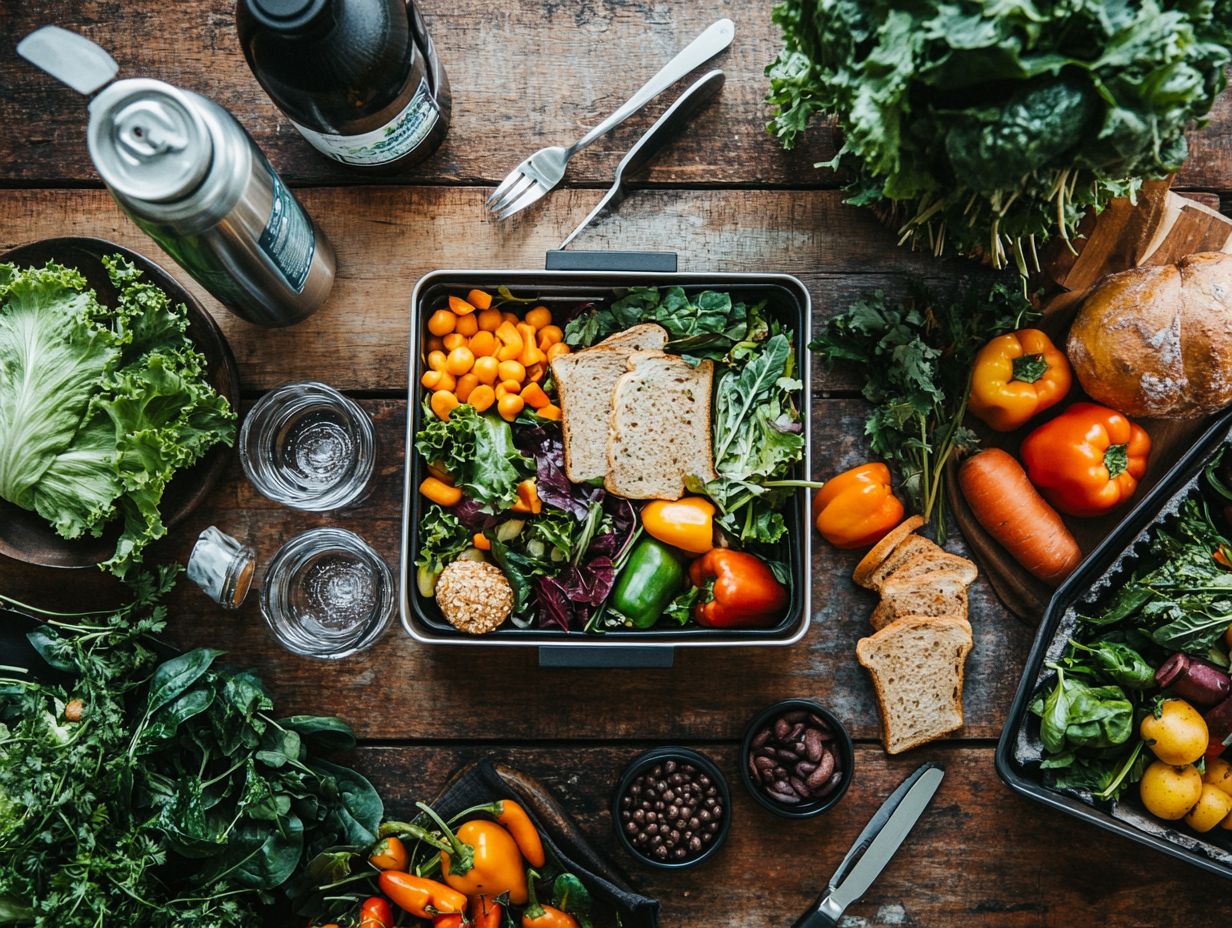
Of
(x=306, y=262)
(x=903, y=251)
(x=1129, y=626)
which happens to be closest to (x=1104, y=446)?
(x=1129, y=626)

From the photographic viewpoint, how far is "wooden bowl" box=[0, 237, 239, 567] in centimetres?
153

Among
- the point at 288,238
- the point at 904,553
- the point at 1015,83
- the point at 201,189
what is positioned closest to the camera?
the point at 1015,83

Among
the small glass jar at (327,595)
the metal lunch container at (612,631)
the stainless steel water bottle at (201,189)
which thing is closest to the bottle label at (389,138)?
the stainless steel water bottle at (201,189)

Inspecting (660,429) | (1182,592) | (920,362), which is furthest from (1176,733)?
(660,429)

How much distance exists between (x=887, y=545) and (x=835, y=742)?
0.35 metres

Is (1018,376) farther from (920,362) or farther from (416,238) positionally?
(416,238)

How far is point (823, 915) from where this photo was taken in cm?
161

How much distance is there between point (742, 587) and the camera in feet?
4.99

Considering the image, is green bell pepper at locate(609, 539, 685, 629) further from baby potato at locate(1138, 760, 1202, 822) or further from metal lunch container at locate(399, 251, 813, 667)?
baby potato at locate(1138, 760, 1202, 822)

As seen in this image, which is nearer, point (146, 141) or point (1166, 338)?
point (146, 141)

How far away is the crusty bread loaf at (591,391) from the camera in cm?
157

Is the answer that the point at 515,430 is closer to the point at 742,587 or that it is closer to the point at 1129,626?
the point at 742,587

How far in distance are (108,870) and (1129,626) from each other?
1.66m

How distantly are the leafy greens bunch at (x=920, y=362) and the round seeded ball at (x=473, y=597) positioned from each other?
668mm
